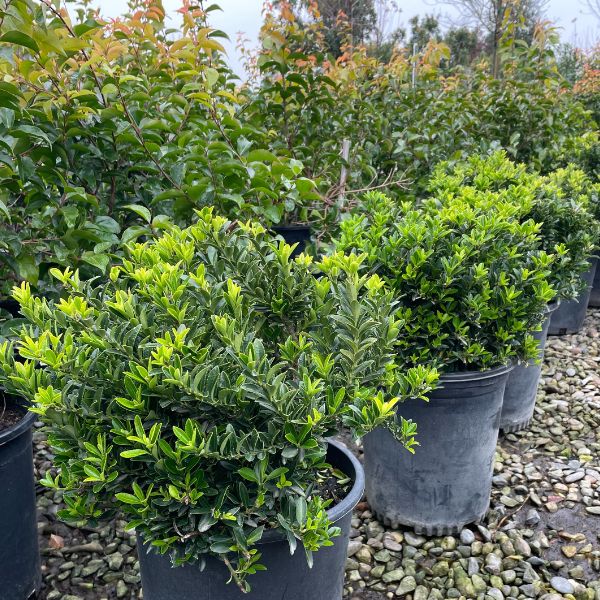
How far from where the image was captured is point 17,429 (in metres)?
2.05

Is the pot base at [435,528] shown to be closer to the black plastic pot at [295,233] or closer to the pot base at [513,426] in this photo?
the pot base at [513,426]

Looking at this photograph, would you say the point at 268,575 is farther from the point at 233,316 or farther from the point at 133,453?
the point at 233,316

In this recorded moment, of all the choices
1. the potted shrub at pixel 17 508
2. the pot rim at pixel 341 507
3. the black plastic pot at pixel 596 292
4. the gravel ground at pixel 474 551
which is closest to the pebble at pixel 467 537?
the gravel ground at pixel 474 551

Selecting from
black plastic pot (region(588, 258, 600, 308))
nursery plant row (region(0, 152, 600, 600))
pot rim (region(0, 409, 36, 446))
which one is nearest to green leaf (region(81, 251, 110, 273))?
nursery plant row (region(0, 152, 600, 600))

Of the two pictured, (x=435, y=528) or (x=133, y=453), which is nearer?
(x=133, y=453)

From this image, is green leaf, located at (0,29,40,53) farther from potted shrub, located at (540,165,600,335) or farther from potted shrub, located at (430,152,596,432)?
potted shrub, located at (540,165,600,335)

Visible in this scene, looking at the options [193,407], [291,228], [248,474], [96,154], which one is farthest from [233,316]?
[291,228]

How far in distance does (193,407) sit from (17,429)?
0.92 metres

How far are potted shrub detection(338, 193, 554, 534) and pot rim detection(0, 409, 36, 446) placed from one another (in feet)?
4.33

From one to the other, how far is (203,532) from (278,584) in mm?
310

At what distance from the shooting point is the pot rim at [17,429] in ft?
6.60

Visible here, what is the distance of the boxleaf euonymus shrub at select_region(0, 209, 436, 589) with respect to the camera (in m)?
1.40

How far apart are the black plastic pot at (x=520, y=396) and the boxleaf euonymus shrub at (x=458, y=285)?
875mm

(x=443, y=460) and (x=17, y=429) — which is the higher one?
(x=17, y=429)
